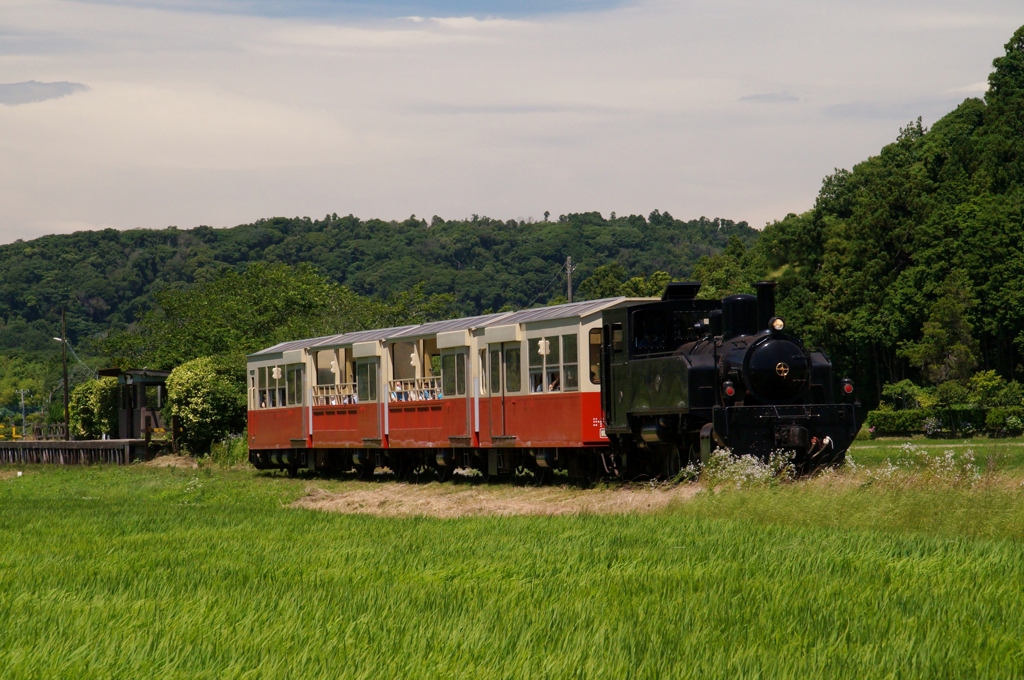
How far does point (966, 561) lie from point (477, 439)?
16739mm

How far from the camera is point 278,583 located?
35.3 ft

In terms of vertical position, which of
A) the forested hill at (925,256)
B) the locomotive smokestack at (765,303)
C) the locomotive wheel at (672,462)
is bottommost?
the locomotive wheel at (672,462)

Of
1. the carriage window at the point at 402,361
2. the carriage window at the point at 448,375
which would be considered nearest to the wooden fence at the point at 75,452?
the carriage window at the point at 402,361

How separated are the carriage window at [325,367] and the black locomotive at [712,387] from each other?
1157 cm

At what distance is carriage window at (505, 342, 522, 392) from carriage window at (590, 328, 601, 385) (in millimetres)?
2175

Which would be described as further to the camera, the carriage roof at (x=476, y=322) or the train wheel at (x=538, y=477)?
the train wheel at (x=538, y=477)

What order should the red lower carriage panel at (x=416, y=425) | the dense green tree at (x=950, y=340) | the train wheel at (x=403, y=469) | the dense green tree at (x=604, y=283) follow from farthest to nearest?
the dense green tree at (x=604, y=283) → the dense green tree at (x=950, y=340) → the train wheel at (x=403, y=469) → the red lower carriage panel at (x=416, y=425)

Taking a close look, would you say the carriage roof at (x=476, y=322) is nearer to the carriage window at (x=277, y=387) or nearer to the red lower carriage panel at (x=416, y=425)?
the carriage window at (x=277, y=387)

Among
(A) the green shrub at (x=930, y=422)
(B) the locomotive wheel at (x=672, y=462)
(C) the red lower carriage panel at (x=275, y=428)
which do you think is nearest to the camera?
(B) the locomotive wheel at (x=672, y=462)

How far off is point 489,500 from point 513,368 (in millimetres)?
4066

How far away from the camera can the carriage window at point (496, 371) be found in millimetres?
26125

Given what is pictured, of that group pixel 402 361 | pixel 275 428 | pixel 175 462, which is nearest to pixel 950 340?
pixel 275 428

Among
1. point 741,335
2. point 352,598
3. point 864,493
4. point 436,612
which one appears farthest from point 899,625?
point 741,335

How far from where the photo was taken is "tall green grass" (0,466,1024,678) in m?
7.15
